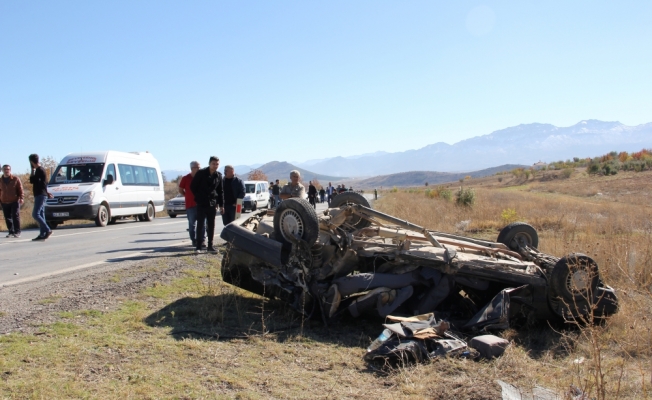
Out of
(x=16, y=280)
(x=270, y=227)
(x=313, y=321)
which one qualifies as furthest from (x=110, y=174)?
(x=313, y=321)

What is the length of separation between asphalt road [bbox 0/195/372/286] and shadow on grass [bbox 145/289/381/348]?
2.78m

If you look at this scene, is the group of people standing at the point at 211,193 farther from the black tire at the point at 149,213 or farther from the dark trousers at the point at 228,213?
the black tire at the point at 149,213

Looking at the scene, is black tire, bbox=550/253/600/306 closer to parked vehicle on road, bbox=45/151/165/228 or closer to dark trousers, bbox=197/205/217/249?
dark trousers, bbox=197/205/217/249

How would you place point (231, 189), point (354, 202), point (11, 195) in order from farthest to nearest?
point (11, 195), point (231, 189), point (354, 202)

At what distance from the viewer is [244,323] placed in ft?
18.7

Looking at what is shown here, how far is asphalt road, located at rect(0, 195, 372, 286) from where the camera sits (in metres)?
8.01

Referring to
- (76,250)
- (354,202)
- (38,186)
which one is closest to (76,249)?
(76,250)

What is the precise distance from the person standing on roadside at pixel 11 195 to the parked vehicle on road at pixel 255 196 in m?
15.3

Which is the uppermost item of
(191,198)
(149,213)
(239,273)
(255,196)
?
(191,198)

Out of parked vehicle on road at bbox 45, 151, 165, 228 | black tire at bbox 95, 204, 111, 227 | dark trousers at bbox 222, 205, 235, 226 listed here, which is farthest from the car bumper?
dark trousers at bbox 222, 205, 235, 226

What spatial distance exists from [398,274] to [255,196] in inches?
978

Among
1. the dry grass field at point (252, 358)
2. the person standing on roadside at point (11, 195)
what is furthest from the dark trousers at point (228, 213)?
the person standing on roadside at point (11, 195)

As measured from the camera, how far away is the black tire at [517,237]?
708cm

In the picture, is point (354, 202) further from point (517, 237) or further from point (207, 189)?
point (207, 189)
